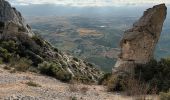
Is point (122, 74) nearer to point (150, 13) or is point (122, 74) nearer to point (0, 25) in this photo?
point (150, 13)

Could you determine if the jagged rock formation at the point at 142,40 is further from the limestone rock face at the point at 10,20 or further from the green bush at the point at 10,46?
the limestone rock face at the point at 10,20

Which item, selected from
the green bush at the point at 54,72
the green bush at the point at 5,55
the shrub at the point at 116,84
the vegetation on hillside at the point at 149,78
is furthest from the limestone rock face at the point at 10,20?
the shrub at the point at 116,84

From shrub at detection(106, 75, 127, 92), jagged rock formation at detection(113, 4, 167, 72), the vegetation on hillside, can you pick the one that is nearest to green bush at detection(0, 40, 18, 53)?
jagged rock formation at detection(113, 4, 167, 72)

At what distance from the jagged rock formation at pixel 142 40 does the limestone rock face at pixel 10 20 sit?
2056cm

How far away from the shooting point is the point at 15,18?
208 feet

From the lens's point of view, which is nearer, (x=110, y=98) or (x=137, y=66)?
(x=110, y=98)

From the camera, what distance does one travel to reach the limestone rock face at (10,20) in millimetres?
52875

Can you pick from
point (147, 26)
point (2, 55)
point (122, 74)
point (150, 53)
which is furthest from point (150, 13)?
point (2, 55)

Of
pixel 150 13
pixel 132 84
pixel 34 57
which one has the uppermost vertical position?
pixel 150 13

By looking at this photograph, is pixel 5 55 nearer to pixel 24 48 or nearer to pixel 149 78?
pixel 24 48

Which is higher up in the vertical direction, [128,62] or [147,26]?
[147,26]

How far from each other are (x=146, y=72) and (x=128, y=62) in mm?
3074

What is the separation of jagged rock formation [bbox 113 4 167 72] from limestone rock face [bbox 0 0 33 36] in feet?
67.4

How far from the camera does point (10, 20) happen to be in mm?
60531
